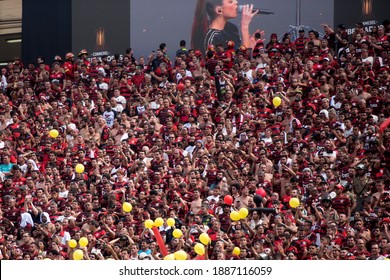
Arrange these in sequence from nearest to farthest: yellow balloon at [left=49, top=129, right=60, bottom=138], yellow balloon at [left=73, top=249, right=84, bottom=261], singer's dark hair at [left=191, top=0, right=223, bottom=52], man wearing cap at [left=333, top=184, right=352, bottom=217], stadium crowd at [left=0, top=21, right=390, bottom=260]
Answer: yellow balloon at [left=73, top=249, right=84, bottom=261] → stadium crowd at [left=0, top=21, right=390, bottom=260] → man wearing cap at [left=333, top=184, right=352, bottom=217] → yellow balloon at [left=49, top=129, right=60, bottom=138] → singer's dark hair at [left=191, top=0, right=223, bottom=52]

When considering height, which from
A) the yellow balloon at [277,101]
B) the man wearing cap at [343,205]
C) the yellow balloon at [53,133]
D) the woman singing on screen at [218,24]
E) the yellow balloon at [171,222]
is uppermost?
the woman singing on screen at [218,24]

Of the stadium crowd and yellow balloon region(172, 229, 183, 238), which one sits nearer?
yellow balloon region(172, 229, 183, 238)

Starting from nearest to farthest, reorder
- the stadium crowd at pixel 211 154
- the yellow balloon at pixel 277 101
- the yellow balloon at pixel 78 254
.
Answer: the yellow balloon at pixel 78 254 → the stadium crowd at pixel 211 154 → the yellow balloon at pixel 277 101

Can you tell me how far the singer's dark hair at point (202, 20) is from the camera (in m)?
25.3

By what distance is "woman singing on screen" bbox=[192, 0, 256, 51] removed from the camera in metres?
25.1

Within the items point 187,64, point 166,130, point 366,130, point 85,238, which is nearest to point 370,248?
point 366,130

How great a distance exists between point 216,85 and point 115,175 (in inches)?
135

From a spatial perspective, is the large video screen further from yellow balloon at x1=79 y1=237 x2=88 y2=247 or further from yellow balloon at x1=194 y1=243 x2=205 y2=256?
yellow balloon at x1=194 y1=243 x2=205 y2=256

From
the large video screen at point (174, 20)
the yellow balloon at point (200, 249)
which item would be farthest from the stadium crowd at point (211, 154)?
the large video screen at point (174, 20)

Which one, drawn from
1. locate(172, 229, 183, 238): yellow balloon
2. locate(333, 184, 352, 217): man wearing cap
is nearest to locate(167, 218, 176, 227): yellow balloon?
locate(172, 229, 183, 238): yellow balloon

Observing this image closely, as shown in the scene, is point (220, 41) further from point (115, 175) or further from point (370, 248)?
Answer: point (370, 248)

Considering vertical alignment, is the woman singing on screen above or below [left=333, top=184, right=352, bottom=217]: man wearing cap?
above

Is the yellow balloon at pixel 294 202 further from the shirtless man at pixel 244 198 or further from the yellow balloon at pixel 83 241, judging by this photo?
the yellow balloon at pixel 83 241

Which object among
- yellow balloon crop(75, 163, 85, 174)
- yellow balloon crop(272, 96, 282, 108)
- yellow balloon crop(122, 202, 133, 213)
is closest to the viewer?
yellow balloon crop(122, 202, 133, 213)
